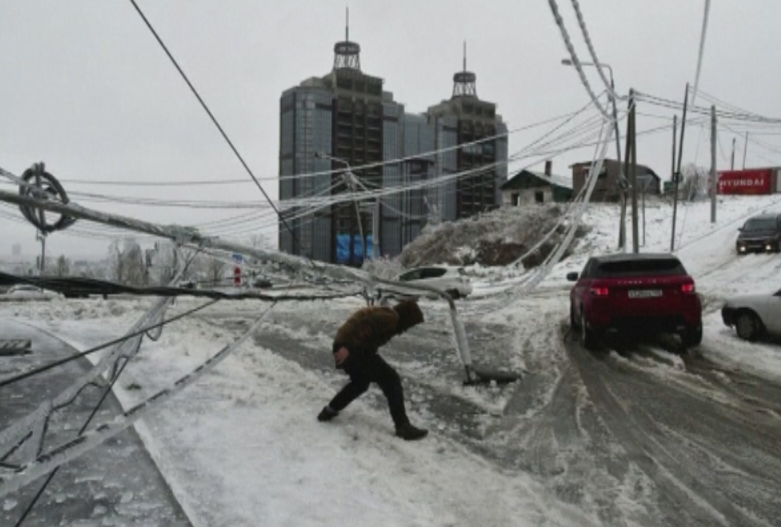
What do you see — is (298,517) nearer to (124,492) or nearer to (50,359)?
(124,492)

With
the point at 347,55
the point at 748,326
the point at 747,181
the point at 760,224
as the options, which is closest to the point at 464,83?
the point at 347,55

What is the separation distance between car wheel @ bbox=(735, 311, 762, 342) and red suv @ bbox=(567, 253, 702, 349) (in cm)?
162

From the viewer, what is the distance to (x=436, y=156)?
69688 mm

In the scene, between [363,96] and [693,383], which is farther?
[363,96]

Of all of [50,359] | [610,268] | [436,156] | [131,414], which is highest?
[436,156]

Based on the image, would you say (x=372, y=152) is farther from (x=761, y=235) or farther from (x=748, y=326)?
(x=748, y=326)

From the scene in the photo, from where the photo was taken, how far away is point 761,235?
2508cm

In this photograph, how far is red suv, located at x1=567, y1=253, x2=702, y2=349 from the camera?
9133 millimetres

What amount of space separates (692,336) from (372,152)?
6484 centimetres

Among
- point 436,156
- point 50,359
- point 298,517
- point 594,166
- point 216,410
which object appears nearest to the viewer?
point 298,517

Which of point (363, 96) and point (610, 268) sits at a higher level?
point (363, 96)

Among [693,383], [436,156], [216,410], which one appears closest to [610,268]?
[693,383]

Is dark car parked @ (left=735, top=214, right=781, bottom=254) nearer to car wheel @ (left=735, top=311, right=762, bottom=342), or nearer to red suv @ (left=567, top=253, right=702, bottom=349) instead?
car wheel @ (left=735, top=311, right=762, bottom=342)

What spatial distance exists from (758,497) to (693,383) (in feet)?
11.8
